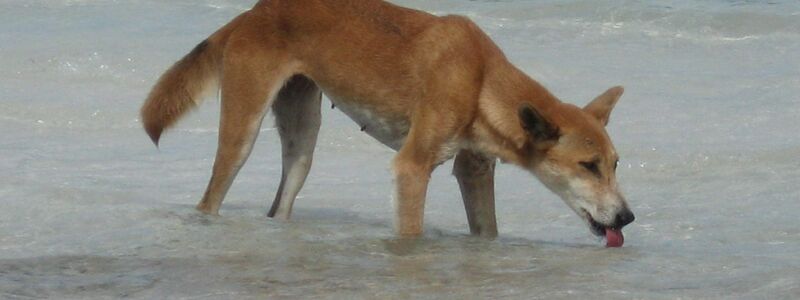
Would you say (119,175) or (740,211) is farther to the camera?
(119,175)

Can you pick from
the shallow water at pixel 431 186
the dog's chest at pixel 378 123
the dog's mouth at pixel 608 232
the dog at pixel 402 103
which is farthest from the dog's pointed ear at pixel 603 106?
the dog's chest at pixel 378 123

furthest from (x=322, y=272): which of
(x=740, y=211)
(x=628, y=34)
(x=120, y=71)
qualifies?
(x=628, y=34)

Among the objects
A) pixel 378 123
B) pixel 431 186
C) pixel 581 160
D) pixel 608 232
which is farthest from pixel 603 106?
pixel 431 186

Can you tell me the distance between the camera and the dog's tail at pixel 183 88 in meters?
9.97

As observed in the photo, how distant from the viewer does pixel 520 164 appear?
9164 millimetres

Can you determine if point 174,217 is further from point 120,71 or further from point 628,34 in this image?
point 628,34

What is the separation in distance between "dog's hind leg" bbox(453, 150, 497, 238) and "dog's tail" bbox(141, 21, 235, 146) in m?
1.65

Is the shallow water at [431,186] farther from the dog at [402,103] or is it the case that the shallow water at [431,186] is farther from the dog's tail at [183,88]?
the dog's tail at [183,88]

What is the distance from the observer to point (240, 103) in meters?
9.64

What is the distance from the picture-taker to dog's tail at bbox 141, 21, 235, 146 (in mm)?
9969

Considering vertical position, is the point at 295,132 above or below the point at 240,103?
below

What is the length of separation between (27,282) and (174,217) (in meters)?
1.81

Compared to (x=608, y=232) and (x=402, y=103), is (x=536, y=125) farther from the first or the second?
(x=402, y=103)

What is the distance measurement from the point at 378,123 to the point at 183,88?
131 cm
